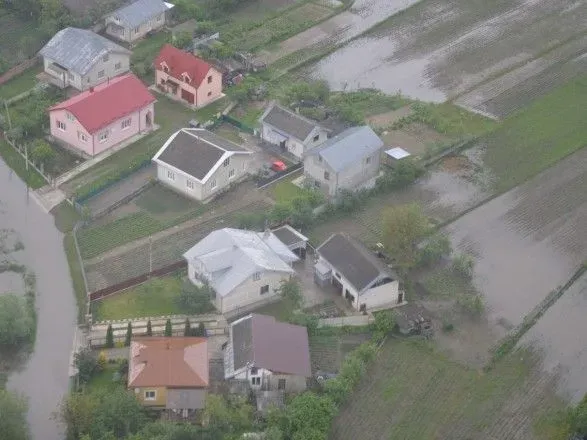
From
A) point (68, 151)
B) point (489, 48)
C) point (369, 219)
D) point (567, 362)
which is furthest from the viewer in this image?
point (489, 48)

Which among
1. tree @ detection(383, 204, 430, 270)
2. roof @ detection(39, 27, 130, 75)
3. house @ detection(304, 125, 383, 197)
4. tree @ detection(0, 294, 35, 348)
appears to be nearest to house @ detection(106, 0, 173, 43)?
roof @ detection(39, 27, 130, 75)

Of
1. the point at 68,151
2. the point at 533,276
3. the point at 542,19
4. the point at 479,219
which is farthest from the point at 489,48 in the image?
the point at 68,151

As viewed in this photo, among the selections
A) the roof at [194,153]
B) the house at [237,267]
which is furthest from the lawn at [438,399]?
the roof at [194,153]

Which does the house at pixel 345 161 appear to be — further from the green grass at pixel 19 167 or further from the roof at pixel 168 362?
the green grass at pixel 19 167

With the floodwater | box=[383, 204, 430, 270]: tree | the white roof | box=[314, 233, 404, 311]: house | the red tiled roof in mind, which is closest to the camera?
the floodwater

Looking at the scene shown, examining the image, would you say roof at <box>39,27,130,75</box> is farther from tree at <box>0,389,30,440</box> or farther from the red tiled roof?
tree at <box>0,389,30,440</box>

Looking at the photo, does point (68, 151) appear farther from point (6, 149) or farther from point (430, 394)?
point (430, 394)

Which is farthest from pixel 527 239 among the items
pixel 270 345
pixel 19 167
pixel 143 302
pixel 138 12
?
pixel 138 12
